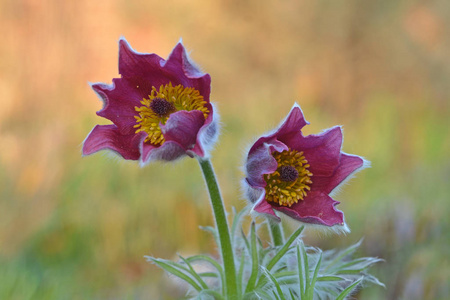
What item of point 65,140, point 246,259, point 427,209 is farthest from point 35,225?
point 427,209

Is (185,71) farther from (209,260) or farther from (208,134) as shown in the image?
(209,260)

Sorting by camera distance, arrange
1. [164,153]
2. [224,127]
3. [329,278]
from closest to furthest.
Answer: [164,153] → [329,278] → [224,127]

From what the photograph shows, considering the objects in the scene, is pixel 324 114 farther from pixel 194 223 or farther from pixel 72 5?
pixel 72 5

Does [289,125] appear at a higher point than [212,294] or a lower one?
higher

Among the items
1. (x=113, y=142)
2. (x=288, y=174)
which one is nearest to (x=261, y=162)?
(x=288, y=174)

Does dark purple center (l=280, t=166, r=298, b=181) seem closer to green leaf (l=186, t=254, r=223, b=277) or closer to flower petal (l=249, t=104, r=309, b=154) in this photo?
flower petal (l=249, t=104, r=309, b=154)

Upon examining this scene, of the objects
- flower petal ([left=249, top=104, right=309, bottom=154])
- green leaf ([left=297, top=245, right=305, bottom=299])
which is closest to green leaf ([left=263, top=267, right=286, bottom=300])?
green leaf ([left=297, top=245, right=305, bottom=299])

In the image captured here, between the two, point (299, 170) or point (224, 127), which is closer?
point (299, 170)
